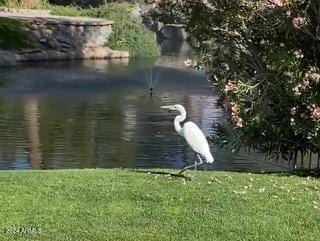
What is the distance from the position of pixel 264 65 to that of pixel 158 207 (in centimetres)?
330

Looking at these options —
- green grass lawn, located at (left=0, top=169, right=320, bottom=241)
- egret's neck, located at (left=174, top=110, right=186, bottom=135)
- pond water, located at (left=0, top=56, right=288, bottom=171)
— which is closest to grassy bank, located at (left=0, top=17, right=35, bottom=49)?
pond water, located at (left=0, top=56, right=288, bottom=171)

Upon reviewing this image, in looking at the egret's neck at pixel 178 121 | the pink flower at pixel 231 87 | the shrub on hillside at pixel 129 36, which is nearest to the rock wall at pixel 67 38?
the shrub on hillside at pixel 129 36

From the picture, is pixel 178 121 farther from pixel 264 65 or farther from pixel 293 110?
pixel 264 65

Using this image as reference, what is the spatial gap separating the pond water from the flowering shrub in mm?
2355

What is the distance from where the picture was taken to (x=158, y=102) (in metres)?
19.5

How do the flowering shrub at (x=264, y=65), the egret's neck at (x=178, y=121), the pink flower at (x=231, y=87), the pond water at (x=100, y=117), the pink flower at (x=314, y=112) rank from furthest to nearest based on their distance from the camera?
the pond water at (x=100, y=117)
the pink flower at (x=231, y=87)
the flowering shrub at (x=264, y=65)
the pink flower at (x=314, y=112)
the egret's neck at (x=178, y=121)

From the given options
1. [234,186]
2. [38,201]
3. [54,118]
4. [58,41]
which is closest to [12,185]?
[38,201]

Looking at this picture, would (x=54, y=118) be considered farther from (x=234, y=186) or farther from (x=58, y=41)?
(x=58, y=41)

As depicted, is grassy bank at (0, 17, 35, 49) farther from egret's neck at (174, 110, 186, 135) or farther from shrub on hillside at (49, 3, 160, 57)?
egret's neck at (174, 110, 186, 135)

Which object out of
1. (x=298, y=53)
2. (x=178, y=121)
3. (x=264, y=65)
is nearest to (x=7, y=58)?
(x=264, y=65)

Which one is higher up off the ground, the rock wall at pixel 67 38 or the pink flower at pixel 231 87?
the pink flower at pixel 231 87

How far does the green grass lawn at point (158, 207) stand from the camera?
6008mm

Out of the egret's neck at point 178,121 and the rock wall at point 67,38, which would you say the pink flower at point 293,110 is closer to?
the egret's neck at point 178,121

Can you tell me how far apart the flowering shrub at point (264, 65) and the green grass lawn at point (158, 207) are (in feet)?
3.49
